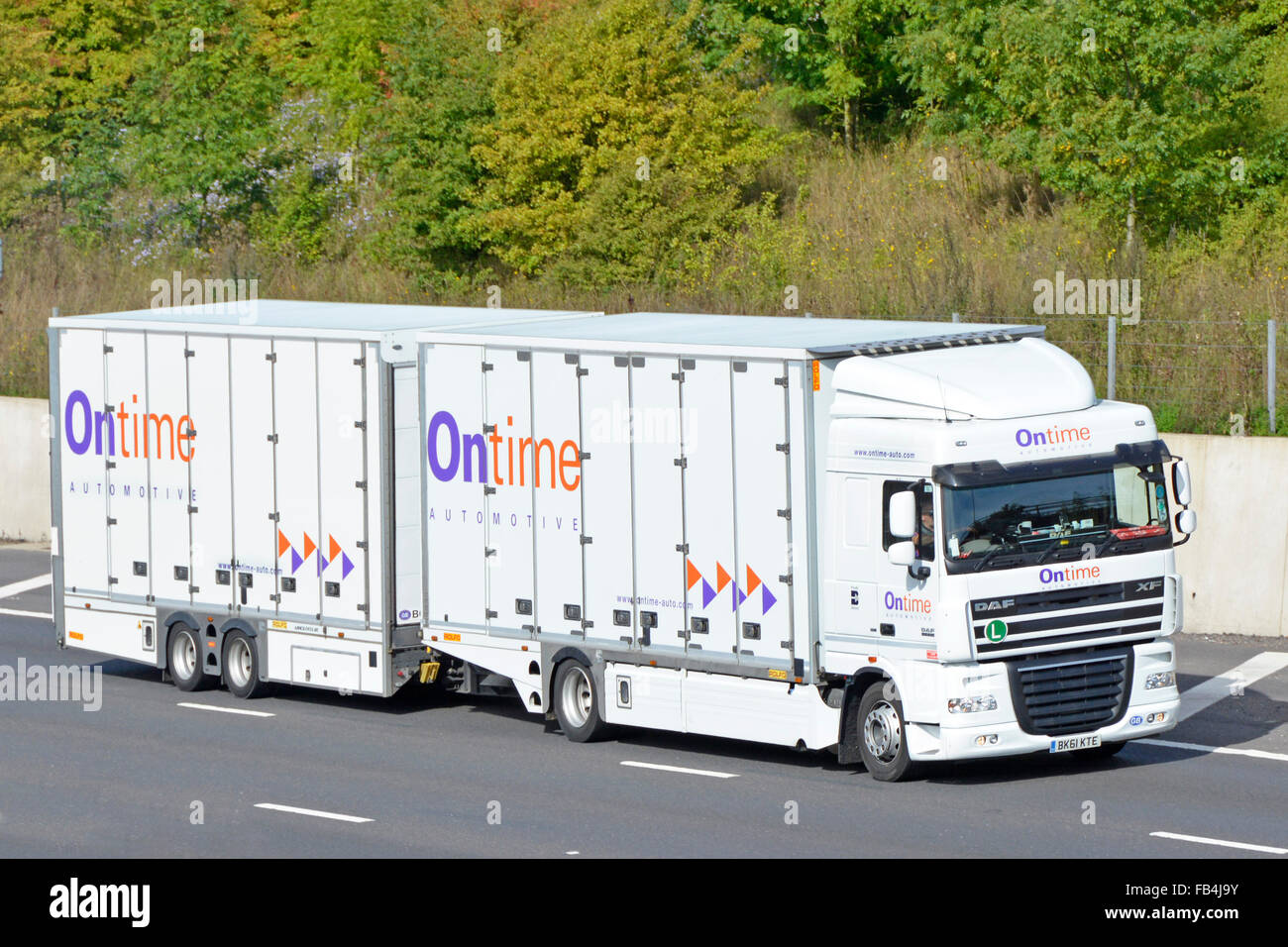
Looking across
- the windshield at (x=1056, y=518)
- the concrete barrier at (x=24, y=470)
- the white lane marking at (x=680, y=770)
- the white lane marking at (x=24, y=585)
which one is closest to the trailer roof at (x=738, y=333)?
the windshield at (x=1056, y=518)

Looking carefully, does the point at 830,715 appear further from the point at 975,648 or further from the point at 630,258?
the point at 630,258

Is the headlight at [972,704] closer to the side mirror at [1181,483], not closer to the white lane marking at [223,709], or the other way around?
the side mirror at [1181,483]

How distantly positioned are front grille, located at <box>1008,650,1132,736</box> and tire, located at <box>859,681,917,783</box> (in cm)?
90

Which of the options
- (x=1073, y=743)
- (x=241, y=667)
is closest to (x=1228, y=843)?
(x=1073, y=743)

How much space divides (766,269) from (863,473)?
17152mm

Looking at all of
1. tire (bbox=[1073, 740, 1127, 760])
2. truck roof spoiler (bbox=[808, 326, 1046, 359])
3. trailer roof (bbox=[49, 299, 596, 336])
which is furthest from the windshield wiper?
trailer roof (bbox=[49, 299, 596, 336])

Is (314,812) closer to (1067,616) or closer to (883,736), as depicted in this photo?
(883,736)

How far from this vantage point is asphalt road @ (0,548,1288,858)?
14.0 meters

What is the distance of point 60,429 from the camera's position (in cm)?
2166

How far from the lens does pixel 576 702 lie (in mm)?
17812

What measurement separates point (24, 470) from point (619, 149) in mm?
11016

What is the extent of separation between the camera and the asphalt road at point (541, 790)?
14023 millimetres

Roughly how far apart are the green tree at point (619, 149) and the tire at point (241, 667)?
15.3 meters

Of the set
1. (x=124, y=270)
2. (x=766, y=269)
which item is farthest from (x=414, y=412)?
(x=124, y=270)
